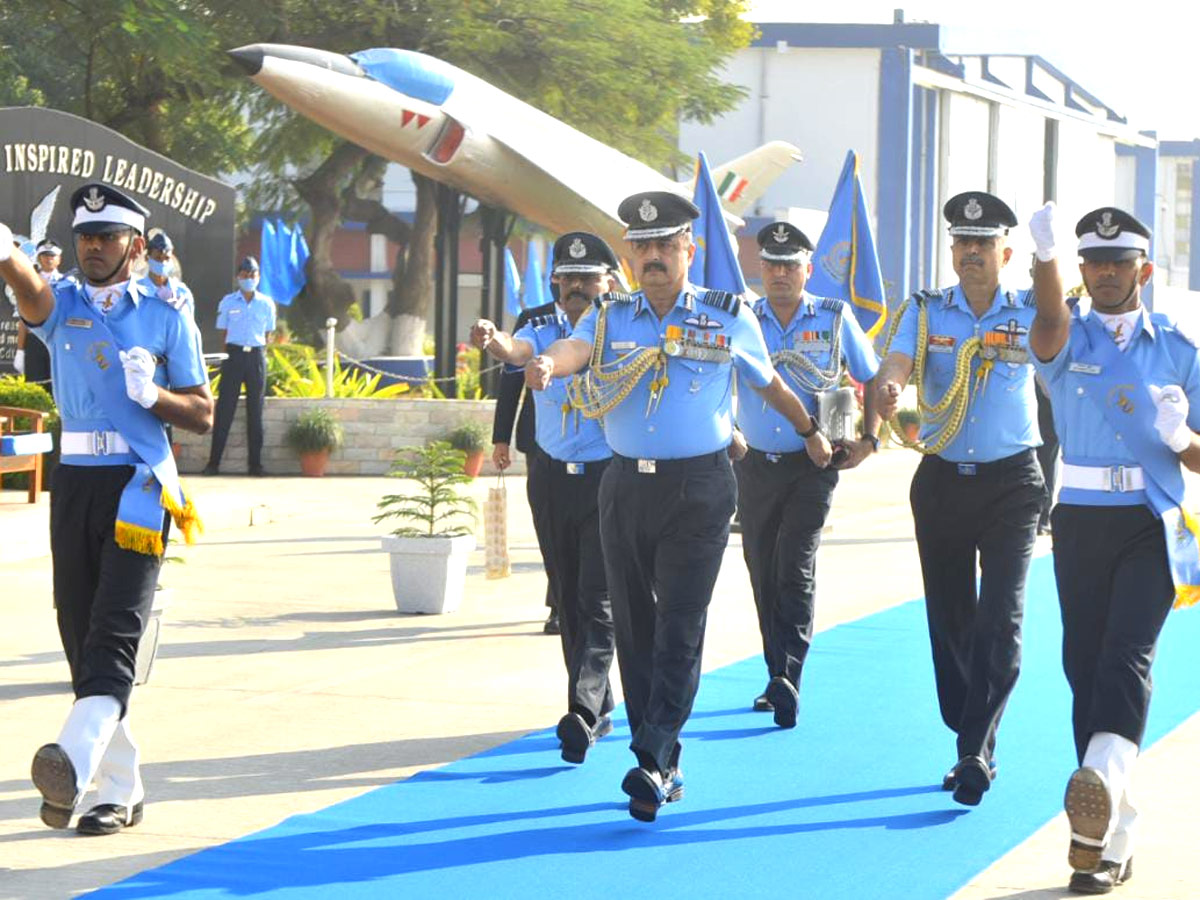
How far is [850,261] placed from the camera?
653 inches

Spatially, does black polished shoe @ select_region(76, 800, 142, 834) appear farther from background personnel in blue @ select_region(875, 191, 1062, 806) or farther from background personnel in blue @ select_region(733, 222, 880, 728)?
background personnel in blue @ select_region(733, 222, 880, 728)

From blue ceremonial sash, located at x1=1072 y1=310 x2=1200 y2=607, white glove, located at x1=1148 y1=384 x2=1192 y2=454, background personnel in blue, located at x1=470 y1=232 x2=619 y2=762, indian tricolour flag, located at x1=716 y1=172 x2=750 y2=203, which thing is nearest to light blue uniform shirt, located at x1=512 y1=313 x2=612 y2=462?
background personnel in blue, located at x1=470 y1=232 x2=619 y2=762

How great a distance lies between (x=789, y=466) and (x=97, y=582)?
3.45m

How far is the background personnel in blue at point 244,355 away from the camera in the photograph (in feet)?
71.6

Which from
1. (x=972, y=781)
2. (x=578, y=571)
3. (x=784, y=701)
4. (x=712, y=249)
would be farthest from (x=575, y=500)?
(x=712, y=249)

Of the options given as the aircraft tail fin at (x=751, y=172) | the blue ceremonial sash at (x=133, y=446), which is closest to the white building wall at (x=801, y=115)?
the aircraft tail fin at (x=751, y=172)

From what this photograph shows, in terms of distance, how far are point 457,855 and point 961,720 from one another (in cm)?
211

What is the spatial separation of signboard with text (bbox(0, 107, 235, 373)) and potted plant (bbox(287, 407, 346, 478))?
52.3 inches

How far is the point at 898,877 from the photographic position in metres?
6.55

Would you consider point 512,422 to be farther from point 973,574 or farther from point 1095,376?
point 1095,376

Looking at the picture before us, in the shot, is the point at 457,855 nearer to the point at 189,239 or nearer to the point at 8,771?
the point at 8,771

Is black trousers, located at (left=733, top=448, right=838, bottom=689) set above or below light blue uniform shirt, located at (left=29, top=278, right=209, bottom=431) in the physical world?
below

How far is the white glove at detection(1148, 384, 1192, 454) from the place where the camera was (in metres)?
6.46

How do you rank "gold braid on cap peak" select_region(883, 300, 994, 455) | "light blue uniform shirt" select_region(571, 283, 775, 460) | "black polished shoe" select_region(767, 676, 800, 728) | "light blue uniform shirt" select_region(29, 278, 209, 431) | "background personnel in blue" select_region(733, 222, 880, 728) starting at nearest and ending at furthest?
"light blue uniform shirt" select_region(29, 278, 209, 431) < "light blue uniform shirt" select_region(571, 283, 775, 460) < "gold braid on cap peak" select_region(883, 300, 994, 455) < "black polished shoe" select_region(767, 676, 800, 728) < "background personnel in blue" select_region(733, 222, 880, 728)
